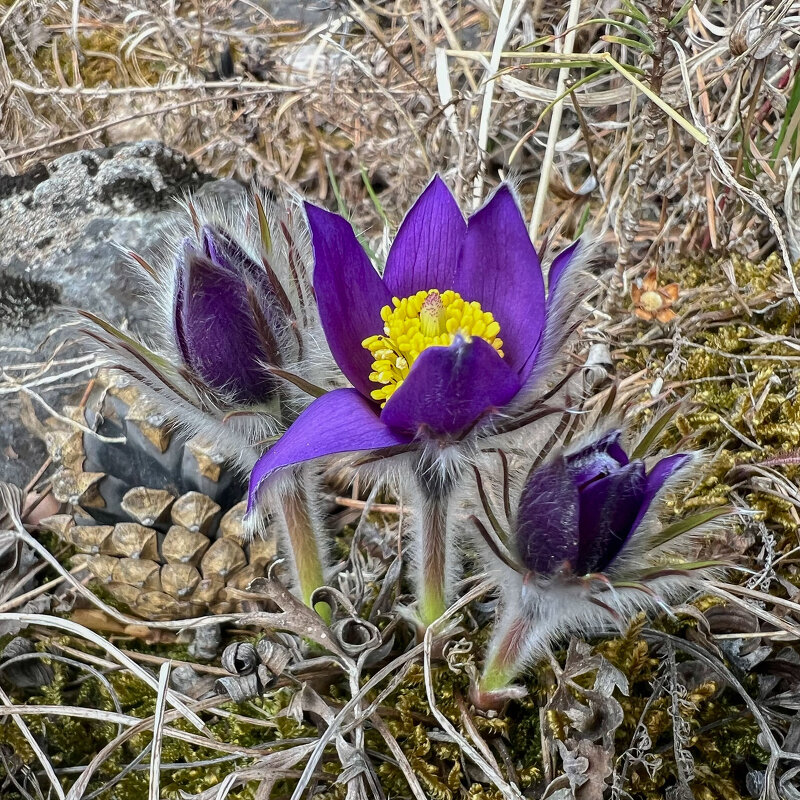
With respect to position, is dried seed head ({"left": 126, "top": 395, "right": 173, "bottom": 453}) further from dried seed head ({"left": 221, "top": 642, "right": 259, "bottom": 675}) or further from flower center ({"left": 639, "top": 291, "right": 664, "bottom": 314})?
flower center ({"left": 639, "top": 291, "right": 664, "bottom": 314})

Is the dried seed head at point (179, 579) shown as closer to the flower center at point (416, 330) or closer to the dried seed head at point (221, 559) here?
the dried seed head at point (221, 559)

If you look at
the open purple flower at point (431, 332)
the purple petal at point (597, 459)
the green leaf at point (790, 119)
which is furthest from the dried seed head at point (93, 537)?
the green leaf at point (790, 119)

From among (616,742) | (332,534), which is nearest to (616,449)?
(616,742)

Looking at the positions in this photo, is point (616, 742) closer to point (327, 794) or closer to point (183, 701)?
point (327, 794)

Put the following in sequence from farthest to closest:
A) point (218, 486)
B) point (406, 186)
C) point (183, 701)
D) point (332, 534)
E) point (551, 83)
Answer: point (551, 83), point (406, 186), point (332, 534), point (218, 486), point (183, 701)

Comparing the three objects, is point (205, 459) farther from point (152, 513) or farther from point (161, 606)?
point (161, 606)

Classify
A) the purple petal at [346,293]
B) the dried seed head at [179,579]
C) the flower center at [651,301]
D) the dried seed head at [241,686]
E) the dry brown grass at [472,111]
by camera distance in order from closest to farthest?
the purple petal at [346,293] < the dried seed head at [241,686] < the dried seed head at [179,579] < the dry brown grass at [472,111] < the flower center at [651,301]

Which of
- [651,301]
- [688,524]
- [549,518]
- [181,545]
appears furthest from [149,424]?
[651,301]
